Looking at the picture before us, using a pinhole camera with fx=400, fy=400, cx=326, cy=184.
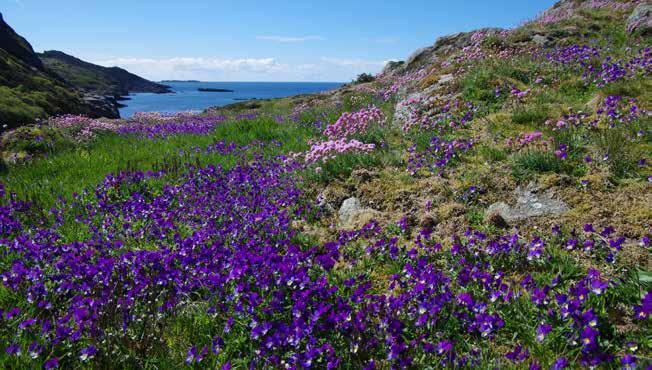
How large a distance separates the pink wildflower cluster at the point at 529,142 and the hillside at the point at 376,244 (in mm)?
30

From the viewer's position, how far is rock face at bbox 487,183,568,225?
14.9 ft

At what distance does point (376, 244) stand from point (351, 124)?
420 centimetres

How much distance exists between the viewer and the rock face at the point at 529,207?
455cm

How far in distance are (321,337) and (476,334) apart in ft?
3.94

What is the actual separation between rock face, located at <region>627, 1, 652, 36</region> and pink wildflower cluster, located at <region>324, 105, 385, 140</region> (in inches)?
322

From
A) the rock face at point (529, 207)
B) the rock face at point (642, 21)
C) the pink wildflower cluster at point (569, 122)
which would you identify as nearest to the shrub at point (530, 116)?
the pink wildflower cluster at point (569, 122)

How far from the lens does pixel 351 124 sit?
8.12m

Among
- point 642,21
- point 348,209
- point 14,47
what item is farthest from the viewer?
point 14,47

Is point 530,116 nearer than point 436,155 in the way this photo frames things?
No

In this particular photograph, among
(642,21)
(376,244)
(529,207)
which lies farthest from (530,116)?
(642,21)

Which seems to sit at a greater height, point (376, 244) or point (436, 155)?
point (436, 155)

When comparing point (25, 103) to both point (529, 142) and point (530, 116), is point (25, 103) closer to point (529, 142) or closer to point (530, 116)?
point (530, 116)

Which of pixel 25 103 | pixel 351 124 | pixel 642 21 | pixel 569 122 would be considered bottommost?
pixel 25 103

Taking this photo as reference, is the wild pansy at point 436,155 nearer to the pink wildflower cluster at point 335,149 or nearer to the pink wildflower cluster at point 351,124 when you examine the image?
the pink wildflower cluster at point 335,149
